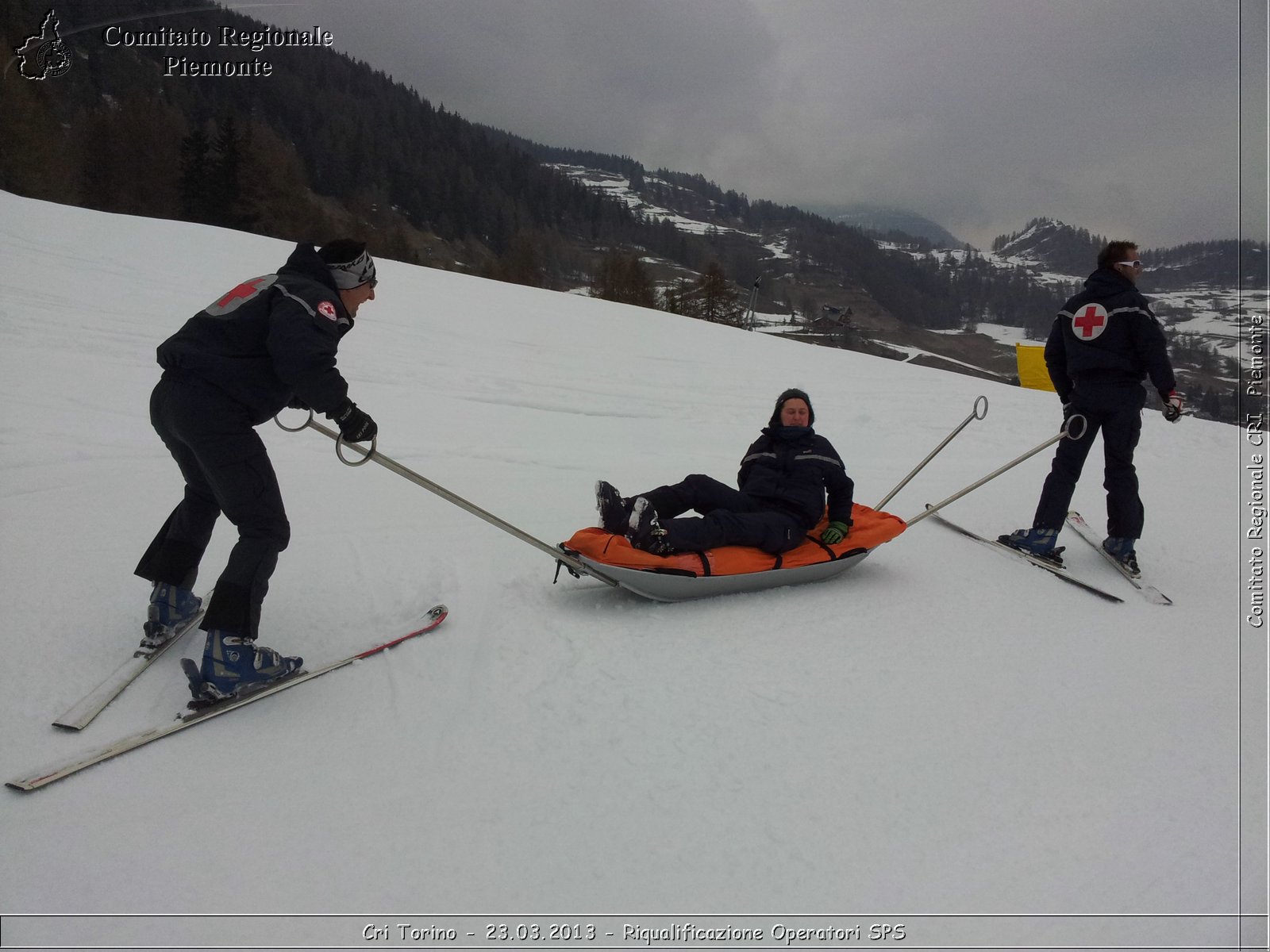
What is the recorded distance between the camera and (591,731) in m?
2.45

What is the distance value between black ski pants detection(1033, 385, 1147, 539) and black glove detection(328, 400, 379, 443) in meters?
3.57

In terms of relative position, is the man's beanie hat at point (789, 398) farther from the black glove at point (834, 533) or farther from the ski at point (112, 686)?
the ski at point (112, 686)

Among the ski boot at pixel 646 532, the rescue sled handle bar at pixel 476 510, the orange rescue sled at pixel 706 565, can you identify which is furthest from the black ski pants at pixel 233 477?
the ski boot at pixel 646 532

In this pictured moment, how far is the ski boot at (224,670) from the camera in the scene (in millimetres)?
2445

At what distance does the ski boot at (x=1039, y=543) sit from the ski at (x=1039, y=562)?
Result: 32 mm

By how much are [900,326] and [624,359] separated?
6400 cm

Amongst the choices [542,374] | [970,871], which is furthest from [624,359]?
[970,871]

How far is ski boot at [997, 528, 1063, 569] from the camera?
4.05 meters

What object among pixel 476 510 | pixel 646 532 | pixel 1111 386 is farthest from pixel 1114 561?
pixel 476 510

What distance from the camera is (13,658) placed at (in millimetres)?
2625

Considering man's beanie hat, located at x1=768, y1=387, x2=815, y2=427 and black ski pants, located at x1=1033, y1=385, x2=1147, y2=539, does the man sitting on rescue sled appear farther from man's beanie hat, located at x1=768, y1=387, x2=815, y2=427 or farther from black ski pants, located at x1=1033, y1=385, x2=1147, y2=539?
black ski pants, located at x1=1033, y1=385, x2=1147, y2=539

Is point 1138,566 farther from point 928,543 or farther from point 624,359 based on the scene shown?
point 624,359

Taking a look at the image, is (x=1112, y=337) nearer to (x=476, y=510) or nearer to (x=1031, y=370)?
(x=476, y=510)

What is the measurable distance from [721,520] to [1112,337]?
94.9 inches
